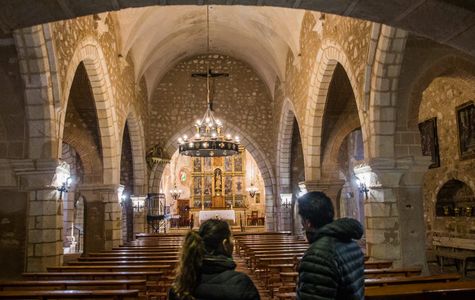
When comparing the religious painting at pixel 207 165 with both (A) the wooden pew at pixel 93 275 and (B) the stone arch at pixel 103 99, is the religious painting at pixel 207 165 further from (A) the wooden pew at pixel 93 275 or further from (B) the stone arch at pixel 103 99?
(A) the wooden pew at pixel 93 275

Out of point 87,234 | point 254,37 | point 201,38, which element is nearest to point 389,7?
point 87,234

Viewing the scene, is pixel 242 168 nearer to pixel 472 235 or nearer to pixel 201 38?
pixel 201 38

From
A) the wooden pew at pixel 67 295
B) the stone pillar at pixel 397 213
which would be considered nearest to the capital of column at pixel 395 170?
the stone pillar at pixel 397 213

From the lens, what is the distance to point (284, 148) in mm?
17516

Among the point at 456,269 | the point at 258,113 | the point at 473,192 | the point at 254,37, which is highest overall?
the point at 254,37

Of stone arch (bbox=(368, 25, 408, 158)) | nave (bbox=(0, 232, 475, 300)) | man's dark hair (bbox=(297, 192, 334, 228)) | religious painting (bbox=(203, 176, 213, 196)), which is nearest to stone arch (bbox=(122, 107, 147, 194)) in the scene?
nave (bbox=(0, 232, 475, 300))

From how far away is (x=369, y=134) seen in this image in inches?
311

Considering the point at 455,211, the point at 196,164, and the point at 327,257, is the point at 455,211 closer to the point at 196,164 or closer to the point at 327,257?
the point at 327,257

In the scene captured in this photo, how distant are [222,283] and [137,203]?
15407mm

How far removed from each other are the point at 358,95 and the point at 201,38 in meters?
11.1

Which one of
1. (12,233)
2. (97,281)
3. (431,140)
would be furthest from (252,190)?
(97,281)

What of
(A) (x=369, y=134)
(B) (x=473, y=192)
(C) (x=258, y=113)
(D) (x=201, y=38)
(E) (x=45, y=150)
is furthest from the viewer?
(C) (x=258, y=113)

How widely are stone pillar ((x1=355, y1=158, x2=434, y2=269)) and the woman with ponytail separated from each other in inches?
234

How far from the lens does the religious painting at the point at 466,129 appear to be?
435 inches
